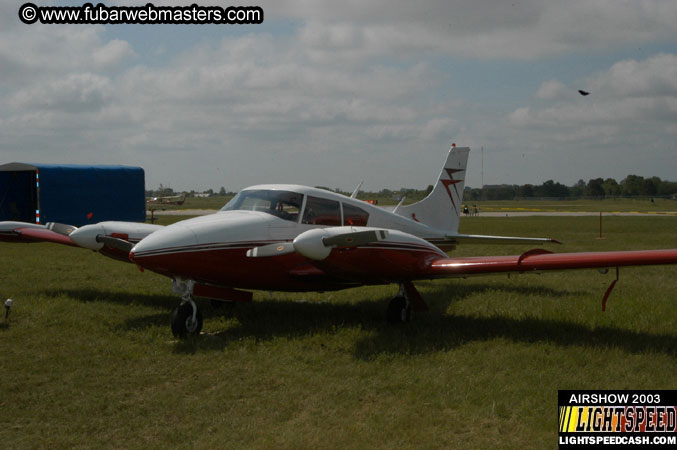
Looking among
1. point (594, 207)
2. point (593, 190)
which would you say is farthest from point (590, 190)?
point (594, 207)

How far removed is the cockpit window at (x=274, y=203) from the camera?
32.2 feet

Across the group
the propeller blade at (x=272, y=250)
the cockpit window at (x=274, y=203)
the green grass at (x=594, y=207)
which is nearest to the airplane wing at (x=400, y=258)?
the propeller blade at (x=272, y=250)

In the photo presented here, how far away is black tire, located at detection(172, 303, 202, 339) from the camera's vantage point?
877 cm

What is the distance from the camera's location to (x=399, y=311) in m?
9.98

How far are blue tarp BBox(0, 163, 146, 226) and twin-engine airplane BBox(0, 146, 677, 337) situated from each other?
22.7 metres

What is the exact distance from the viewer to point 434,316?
35.3 feet

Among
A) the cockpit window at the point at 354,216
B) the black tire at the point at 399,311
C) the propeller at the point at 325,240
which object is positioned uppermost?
the cockpit window at the point at 354,216

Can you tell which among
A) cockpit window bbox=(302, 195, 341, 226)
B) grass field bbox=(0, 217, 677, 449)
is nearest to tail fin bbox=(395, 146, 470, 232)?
grass field bbox=(0, 217, 677, 449)

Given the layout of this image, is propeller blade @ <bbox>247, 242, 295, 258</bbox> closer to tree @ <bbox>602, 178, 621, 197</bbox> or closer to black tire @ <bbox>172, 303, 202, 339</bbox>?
black tire @ <bbox>172, 303, 202, 339</bbox>

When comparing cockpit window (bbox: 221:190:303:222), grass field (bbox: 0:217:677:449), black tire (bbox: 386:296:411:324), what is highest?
cockpit window (bbox: 221:190:303:222)

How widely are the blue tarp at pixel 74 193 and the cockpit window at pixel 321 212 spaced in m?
24.4

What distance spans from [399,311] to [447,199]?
529 centimetres

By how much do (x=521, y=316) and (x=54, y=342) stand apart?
801cm

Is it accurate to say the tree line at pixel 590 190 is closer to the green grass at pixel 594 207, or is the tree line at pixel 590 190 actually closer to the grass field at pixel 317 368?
the green grass at pixel 594 207
